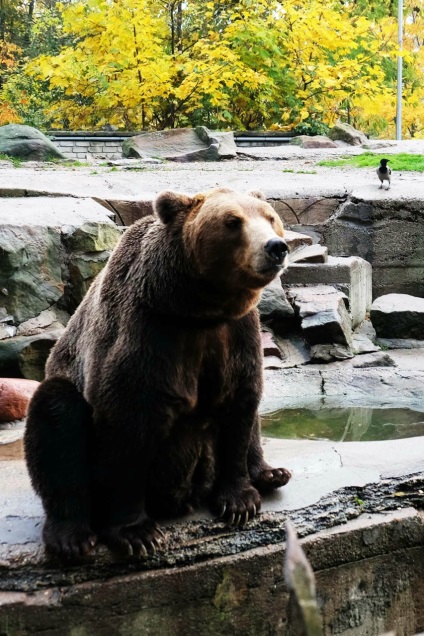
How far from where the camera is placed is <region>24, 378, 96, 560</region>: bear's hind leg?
2.63m

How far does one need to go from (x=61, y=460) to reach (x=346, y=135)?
1479cm

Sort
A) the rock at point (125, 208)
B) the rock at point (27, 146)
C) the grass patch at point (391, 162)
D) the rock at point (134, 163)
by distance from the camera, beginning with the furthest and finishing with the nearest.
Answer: the rock at point (27, 146), the rock at point (134, 163), the grass patch at point (391, 162), the rock at point (125, 208)

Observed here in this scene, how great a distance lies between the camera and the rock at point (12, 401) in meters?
4.73

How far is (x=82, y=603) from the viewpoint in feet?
8.46

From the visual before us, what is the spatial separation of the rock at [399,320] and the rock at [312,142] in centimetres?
921

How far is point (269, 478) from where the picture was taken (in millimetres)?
2961

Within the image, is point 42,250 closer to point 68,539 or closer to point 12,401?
point 12,401

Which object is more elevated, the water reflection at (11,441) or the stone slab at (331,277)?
the stone slab at (331,277)

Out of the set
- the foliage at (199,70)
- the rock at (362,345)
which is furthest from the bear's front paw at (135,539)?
the foliage at (199,70)

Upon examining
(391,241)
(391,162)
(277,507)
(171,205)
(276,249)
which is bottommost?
(277,507)

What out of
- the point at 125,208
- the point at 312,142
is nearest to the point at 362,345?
the point at 125,208

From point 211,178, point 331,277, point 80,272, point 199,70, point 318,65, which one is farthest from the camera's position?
point 318,65

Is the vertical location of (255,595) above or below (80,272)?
below

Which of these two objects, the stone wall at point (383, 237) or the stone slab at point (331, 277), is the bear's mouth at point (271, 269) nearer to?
the stone slab at point (331, 277)
